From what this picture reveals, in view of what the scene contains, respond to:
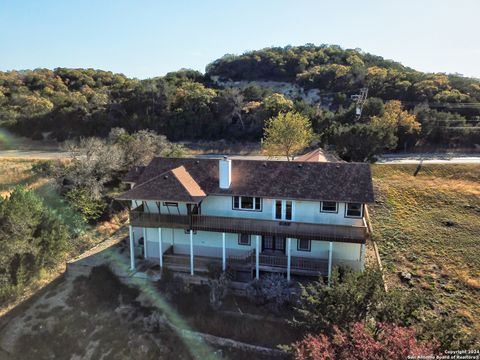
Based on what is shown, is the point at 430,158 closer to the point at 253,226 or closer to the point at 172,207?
the point at 253,226

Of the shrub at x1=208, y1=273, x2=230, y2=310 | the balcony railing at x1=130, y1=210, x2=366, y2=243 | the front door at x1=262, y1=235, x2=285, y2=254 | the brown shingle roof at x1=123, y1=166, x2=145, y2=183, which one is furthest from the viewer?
the brown shingle roof at x1=123, y1=166, x2=145, y2=183

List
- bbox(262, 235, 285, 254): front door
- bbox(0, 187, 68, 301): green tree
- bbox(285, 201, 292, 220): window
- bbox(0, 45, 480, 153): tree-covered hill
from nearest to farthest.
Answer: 1. bbox(0, 187, 68, 301): green tree
2. bbox(285, 201, 292, 220): window
3. bbox(262, 235, 285, 254): front door
4. bbox(0, 45, 480, 153): tree-covered hill

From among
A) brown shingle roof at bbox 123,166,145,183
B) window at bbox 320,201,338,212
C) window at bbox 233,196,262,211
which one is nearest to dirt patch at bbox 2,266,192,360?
brown shingle roof at bbox 123,166,145,183

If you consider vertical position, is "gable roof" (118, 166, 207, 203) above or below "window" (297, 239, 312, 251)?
above

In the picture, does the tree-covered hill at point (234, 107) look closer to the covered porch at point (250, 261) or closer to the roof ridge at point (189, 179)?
the covered porch at point (250, 261)

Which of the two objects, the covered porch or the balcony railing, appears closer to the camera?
the balcony railing

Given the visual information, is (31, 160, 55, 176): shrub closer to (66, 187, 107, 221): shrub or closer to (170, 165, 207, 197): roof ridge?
(66, 187, 107, 221): shrub

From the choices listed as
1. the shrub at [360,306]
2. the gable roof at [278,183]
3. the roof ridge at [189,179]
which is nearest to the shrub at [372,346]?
the shrub at [360,306]
